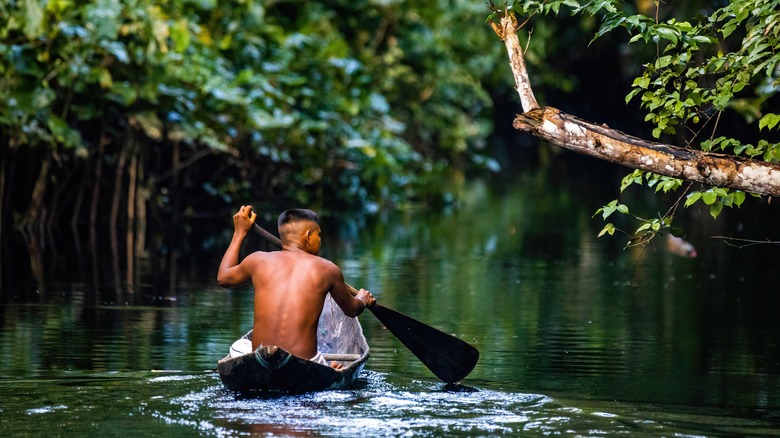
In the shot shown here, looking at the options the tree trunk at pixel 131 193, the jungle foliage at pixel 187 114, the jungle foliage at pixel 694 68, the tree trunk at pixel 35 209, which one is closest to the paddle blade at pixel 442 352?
the jungle foliage at pixel 694 68

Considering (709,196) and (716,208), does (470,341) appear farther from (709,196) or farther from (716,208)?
(709,196)

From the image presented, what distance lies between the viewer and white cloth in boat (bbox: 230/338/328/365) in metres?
7.49

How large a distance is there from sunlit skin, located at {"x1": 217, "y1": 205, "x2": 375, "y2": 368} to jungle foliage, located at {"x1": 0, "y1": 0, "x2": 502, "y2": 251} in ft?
26.3

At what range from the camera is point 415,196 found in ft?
78.8

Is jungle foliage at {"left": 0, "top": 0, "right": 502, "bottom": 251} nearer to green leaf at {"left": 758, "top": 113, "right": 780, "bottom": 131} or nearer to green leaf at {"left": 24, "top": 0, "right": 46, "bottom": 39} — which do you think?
green leaf at {"left": 24, "top": 0, "right": 46, "bottom": 39}

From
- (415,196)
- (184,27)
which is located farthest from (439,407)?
(415,196)

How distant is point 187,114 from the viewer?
709 inches

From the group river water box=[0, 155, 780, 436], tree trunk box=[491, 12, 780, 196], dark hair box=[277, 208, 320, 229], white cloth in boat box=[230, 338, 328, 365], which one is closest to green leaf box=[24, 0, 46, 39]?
river water box=[0, 155, 780, 436]

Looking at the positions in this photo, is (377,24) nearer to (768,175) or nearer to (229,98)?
(229,98)

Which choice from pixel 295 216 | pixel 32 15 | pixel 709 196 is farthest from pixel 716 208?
pixel 32 15

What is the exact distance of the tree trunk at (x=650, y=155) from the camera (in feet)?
22.6

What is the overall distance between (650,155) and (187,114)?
11.8 m

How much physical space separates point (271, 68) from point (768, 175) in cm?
1462

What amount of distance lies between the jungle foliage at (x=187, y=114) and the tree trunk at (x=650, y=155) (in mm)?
9111
